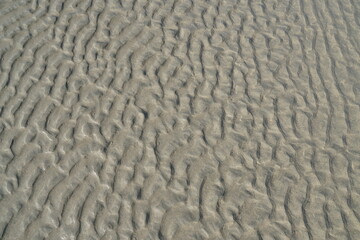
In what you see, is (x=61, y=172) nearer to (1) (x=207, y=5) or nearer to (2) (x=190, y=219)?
(2) (x=190, y=219)

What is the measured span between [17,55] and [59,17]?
85 cm

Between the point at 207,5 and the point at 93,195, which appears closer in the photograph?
the point at 93,195

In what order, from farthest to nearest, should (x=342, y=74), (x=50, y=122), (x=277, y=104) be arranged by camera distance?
(x=342, y=74)
(x=277, y=104)
(x=50, y=122)

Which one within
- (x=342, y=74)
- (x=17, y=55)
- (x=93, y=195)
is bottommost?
(x=93, y=195)

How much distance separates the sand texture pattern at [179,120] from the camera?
195 inches

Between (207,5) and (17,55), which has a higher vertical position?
(207,5)

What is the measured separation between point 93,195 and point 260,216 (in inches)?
63.0

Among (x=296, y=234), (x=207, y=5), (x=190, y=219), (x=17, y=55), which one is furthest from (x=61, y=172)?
(x=207, y=5)

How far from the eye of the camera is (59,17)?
262 inches

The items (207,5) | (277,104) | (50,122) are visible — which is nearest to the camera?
(50,122)

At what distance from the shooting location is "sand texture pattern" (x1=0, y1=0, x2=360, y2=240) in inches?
195

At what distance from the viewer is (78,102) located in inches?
228

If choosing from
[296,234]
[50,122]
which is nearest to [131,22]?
[50,122]

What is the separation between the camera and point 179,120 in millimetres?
5758
